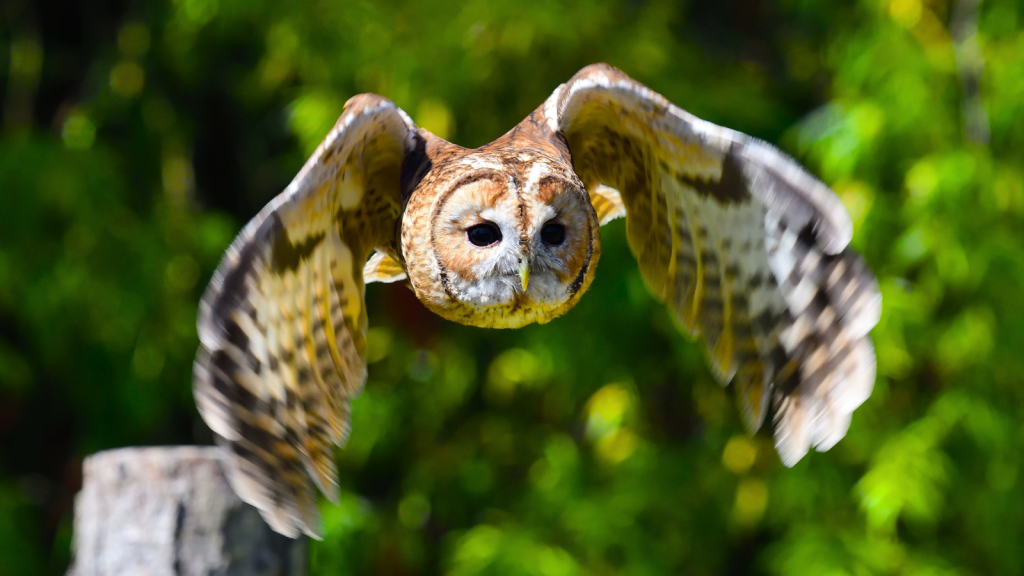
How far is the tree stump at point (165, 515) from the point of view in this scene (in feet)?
6.59

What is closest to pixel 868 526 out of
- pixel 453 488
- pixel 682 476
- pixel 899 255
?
pixel 682 476

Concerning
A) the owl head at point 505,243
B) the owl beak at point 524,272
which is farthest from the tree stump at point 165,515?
the owl beak at point 524,272

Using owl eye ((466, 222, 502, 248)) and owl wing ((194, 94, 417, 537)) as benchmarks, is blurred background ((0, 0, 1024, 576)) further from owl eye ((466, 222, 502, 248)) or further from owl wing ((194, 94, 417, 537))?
owl eye ((466, 222, 502, 248))

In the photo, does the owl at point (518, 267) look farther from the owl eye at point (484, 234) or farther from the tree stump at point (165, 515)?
the tree stump at point (165, 515)

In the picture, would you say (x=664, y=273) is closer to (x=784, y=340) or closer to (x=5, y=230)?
(x=784, y=340)

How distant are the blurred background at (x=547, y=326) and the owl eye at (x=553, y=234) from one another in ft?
6.61

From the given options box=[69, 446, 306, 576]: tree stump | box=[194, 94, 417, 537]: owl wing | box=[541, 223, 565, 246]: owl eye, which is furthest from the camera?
box=[69, 446, 306, 576]: tree stump

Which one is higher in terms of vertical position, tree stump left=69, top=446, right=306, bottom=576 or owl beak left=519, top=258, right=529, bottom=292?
owl beak left=519, top=258, right=529, bottom=292

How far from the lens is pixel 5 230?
3.68 m

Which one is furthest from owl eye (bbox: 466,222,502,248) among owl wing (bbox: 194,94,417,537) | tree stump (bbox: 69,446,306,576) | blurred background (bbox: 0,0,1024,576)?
blurred background (bbox: 0,0,1024,576)

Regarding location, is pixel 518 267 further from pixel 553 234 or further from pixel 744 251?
pixel 744 251

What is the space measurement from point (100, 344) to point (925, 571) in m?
3.20

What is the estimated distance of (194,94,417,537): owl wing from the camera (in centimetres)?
140

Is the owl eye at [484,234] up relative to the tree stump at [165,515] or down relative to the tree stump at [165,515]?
up
